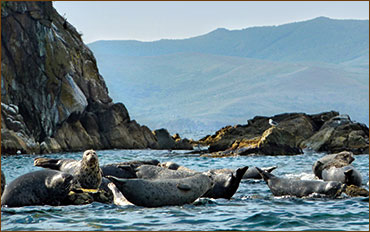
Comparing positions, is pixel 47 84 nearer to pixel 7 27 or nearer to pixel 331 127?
pixel 7 27

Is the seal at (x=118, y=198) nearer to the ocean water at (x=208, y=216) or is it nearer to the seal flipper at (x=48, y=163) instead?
the ocean water at (x=208, y=216)

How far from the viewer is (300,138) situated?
48.2 m

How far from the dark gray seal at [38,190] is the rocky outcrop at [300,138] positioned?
26.2m

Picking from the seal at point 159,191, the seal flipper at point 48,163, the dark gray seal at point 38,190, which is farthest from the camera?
the seal flipper at point 48,163

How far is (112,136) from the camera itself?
5766cm

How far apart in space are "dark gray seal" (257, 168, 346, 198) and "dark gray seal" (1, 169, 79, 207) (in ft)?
17.4

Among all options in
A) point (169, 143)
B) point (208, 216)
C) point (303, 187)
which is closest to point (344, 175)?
point (303, 187)

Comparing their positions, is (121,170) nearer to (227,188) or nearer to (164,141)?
(227,188)

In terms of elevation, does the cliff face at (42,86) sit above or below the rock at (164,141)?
above

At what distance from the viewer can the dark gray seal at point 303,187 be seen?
53.6 feet

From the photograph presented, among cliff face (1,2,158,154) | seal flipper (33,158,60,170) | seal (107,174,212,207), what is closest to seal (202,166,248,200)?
seal (107,174,212,207)

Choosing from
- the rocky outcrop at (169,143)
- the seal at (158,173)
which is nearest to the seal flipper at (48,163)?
the seal at (158,173)

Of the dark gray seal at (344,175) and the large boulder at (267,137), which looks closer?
the dark gray seal at (344,175)

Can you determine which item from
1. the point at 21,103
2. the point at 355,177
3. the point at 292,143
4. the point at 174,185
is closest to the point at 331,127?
the point at 292,143
